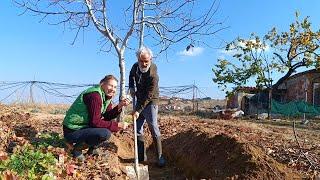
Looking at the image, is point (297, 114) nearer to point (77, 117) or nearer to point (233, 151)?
point (233, 151)

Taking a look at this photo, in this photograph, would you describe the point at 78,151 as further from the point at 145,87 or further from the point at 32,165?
the point at 145,87

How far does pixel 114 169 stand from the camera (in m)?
5.51

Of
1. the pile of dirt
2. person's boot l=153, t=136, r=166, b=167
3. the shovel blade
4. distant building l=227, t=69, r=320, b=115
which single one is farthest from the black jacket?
distant building l=227, t=69, r=320, b=115

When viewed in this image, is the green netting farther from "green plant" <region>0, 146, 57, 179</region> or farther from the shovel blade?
"green plant" <region>0, 146, 57, 179</region>

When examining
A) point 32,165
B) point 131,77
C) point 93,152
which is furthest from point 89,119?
point 32,165

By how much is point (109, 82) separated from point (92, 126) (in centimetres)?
61

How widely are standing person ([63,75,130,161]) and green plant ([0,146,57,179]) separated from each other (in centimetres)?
77

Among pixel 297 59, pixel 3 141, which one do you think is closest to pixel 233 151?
pixel 3 141

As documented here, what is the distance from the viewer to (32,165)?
4574 mm

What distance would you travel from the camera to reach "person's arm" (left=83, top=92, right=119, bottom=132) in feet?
17.8

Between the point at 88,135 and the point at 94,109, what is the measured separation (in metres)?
0.40

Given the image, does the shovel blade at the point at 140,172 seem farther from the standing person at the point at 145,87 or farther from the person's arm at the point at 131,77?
the person's arm at the point at 131,77

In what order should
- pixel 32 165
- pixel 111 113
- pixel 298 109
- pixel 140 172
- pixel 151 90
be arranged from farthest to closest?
pixel 298 109, pixel 151 90, pixel 111 113, pixel 140 172, pixel 32 165

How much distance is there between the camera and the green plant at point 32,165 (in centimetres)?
429
